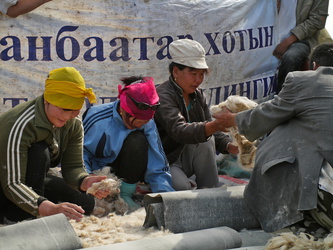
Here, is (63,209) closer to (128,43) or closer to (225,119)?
(225,119)

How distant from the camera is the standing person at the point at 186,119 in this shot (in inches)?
170

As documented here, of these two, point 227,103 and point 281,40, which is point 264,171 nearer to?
point 227,103

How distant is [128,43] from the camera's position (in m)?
5.30

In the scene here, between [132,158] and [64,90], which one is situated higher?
[64,90]

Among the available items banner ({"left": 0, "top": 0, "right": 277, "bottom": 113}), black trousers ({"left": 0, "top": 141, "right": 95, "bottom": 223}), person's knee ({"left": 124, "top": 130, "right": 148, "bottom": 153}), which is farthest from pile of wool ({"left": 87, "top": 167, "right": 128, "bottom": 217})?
banner ({"left": 0, "top": 0, "right": 277, "bottom": 113})

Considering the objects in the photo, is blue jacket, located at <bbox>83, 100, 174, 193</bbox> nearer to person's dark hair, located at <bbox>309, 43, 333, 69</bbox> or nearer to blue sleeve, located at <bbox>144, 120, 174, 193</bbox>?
blue sleeve, located at <bbox>144, 120, 174, 193</bbox>

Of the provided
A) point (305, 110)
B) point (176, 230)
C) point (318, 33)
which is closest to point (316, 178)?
point (305, 110)

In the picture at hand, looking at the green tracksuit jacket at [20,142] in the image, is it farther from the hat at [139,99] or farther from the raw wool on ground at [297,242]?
the raw wool on ground at [297,242]

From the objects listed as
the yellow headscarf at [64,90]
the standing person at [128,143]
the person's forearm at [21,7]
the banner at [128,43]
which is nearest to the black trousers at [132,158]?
the standing person at [128,143]

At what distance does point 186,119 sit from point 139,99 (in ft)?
2.11

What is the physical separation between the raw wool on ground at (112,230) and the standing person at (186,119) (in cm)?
76

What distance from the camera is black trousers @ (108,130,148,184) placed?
407 cm

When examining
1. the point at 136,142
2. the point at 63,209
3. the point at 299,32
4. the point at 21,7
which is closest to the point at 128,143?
the point at 136,142

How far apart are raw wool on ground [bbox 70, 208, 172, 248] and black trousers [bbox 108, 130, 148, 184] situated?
0.41m
